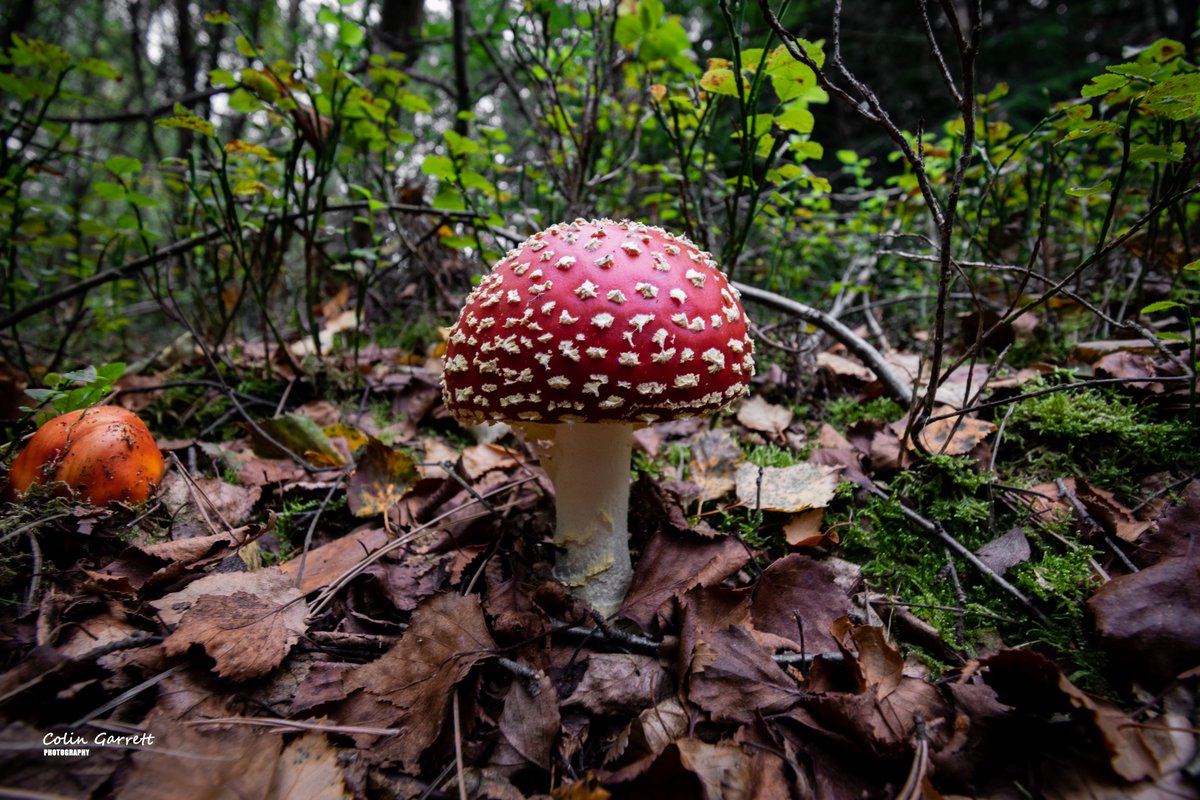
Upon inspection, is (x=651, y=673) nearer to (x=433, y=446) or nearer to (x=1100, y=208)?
(x=433, y=446)

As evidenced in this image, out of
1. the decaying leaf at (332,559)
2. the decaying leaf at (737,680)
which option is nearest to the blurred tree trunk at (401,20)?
the decaying leaf at (332,559)

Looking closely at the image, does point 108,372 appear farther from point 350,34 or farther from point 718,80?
point 718,80

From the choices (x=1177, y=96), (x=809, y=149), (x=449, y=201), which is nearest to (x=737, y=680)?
(x=1177, y=96)

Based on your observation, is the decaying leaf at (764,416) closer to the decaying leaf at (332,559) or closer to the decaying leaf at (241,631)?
the decaying leaf at (332,559)

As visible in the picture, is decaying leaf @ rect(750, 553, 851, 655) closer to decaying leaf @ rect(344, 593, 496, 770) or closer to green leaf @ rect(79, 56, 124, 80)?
decaying leaf @ rect(344, 593, 496, 770)

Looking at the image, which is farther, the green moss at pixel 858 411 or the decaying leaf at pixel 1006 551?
the green moss at pixel 858 411

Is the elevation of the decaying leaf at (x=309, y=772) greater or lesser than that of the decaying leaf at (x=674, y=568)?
lesser
